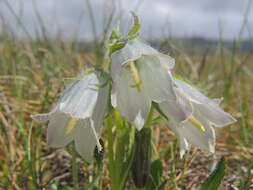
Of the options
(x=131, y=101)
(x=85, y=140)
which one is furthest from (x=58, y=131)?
(x=131, y=101)

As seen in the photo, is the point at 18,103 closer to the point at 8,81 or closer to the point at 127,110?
the point at 8,81

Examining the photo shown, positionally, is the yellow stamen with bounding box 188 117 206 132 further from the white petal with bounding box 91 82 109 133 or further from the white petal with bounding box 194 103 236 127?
the white petal with bounding box 91 82 109 133

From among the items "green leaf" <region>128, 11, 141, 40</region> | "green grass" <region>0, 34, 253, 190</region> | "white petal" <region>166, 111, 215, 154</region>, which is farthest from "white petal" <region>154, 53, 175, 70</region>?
"green grass" <region>0, 34, 253, 190</region>

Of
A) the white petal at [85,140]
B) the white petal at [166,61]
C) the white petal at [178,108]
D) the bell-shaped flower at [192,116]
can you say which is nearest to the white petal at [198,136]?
the bell-shaped flower at [192,116]

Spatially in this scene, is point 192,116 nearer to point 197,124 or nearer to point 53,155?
point 197,124

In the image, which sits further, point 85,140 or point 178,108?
point 85,140

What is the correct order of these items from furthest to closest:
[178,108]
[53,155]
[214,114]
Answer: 1. [53,155]
2. [214,114]
3. [178,108]

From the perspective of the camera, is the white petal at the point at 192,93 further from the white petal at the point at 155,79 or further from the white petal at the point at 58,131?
the white petal at the point at 58,131

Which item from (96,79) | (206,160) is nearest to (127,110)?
(96,79)
